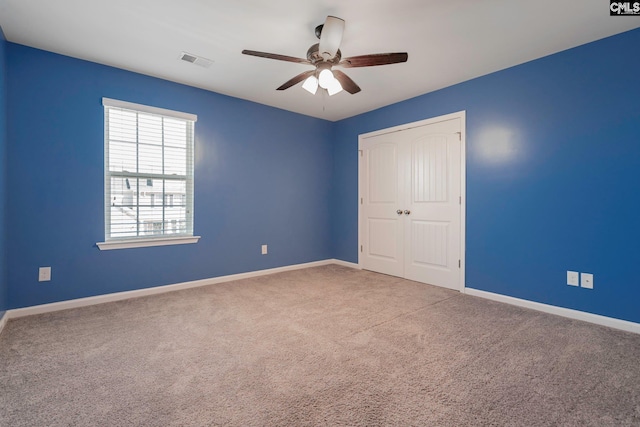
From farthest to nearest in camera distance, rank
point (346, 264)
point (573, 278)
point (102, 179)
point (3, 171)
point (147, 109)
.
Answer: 1. point (346, 264)
2. point (147, 109)
3. point (102, 179)
4. point (573, 278)
5. point (3, 171)

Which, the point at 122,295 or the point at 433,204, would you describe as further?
the point at 433,204

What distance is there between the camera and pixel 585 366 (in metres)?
1.87

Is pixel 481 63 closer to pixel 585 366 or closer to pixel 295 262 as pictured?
pixel 585 366

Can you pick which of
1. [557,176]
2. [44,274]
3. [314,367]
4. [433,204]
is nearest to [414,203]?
[433,204]

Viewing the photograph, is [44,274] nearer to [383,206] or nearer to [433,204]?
[383,206]

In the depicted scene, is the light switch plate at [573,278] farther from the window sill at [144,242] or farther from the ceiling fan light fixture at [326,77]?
the window sill at [144,242]

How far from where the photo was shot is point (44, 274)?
2.79 meters

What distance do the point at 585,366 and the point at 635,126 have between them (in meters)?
2.00

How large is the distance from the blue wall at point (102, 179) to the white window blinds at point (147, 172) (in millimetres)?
101

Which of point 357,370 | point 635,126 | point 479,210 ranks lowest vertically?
point 357,370

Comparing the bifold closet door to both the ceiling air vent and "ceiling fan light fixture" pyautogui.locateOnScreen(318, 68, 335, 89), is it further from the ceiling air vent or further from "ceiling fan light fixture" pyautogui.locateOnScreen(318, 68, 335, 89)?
the ceiling air vent

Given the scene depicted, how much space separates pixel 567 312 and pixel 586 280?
346 mm

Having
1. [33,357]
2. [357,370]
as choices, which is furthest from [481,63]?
[33,357]

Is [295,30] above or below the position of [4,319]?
above
